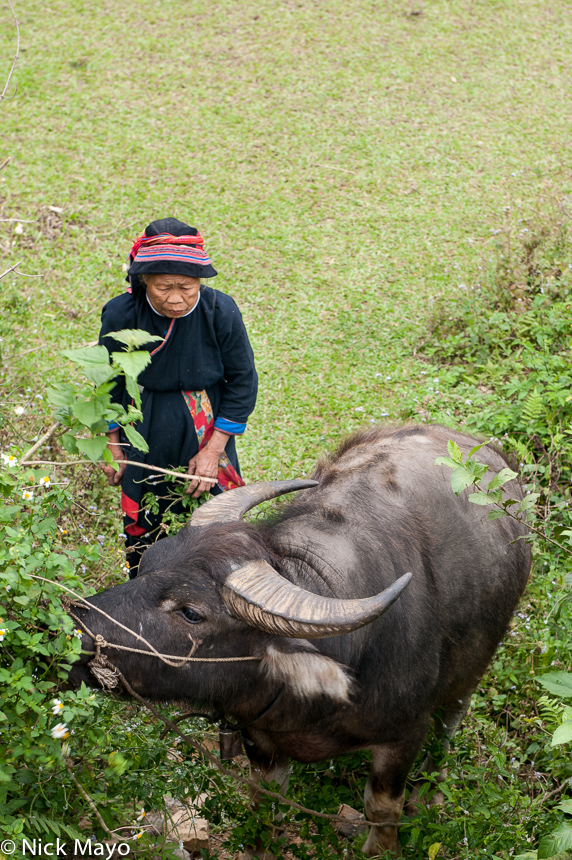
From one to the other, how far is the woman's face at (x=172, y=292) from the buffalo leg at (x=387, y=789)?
6.93ft

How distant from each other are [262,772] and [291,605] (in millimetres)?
1320

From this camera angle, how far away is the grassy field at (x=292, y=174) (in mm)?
5758

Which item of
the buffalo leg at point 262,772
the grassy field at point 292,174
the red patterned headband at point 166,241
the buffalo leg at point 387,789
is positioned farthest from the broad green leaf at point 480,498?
the grassy field at point 292,174

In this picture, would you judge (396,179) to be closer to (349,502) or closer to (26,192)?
(26,192)

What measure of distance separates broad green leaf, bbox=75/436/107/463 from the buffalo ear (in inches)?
39.0

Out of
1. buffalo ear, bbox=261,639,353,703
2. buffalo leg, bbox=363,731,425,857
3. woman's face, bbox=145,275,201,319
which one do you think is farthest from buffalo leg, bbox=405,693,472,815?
woman's face, bbox=145,275,201,319

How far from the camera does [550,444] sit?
484cm

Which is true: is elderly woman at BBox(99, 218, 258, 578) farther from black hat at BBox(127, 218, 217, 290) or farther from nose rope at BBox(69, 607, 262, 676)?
nose rope at BBox(69, 607, 262, 676)

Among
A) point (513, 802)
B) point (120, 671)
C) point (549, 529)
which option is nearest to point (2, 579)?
point (120, 671)

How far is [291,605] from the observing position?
7.32 feet

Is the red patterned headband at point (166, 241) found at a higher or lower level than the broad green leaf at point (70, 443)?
higher

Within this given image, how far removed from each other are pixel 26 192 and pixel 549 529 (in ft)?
20.7

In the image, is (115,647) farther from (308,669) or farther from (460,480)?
(460,480)

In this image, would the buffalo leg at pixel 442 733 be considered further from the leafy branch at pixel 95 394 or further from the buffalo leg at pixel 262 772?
the leafy branch at pixel 95 394
